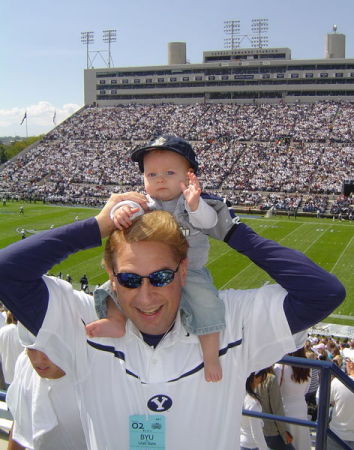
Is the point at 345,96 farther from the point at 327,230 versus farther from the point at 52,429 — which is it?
the point at 52,429

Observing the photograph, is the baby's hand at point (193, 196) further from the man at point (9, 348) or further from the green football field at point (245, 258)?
the green football field at point (245, 258)

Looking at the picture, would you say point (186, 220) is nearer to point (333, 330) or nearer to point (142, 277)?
point (142, 277)

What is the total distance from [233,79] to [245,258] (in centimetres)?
4214

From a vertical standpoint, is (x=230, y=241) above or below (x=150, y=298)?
above

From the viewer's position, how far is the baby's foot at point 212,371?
1994 mm

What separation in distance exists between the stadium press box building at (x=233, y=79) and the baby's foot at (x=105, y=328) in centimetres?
6099

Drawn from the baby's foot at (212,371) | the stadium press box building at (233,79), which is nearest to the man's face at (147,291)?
the baby's foot at (212,371)

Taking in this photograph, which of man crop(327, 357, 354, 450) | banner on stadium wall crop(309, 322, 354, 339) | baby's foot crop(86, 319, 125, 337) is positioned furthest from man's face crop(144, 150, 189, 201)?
A: banner on stadium wall crop(309, 322, 354, 339)

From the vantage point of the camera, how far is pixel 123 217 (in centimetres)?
206

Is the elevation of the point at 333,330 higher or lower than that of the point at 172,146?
lower

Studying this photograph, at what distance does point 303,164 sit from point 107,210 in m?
43.0

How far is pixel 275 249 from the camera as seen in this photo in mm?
2080

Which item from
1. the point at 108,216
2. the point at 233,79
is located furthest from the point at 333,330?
the point at 233,79

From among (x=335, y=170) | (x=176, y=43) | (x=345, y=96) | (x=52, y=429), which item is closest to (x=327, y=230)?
(x=335, y=170)
